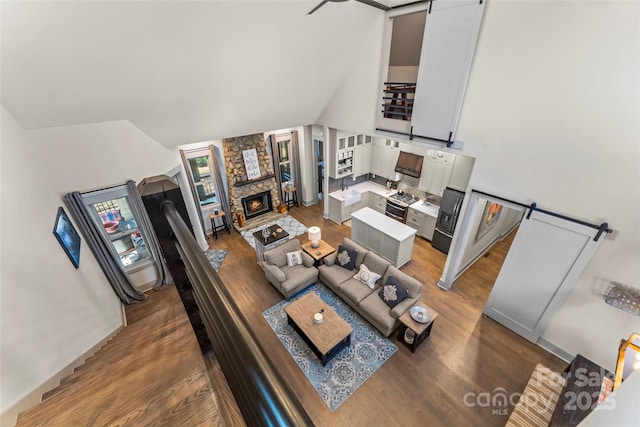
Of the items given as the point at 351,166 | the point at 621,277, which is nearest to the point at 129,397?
the point at 621,277

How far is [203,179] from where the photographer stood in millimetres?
6527

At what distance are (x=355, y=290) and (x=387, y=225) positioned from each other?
1783 millimetres

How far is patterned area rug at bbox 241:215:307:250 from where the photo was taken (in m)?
6.84

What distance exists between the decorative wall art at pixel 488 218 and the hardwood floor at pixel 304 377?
32.9 inches

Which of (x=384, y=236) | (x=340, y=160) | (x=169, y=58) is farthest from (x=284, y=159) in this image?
(x=169, y=58)

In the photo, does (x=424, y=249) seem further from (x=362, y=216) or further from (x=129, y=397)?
(x=129, y=397)

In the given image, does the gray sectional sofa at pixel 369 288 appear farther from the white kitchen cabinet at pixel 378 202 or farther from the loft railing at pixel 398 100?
the loft railing at pixel 398 100

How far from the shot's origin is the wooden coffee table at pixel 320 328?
3699 millimetres

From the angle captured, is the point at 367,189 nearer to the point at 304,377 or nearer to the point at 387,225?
the point at 387,225

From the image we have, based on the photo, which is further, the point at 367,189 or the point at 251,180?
the point at 367,189

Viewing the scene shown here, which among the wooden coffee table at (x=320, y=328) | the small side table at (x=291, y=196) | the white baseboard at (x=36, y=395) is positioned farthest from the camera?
the small side table at (x=291, y=196)

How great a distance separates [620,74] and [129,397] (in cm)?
488

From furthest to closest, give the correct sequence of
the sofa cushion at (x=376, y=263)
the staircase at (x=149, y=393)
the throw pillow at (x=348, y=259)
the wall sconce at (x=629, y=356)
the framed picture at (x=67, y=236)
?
the throw pillow at (x=348, y=259)
the sofa cushion at (x=376, y=263)
the framed picture at (x=67, y=236)
the wall sconce at (x=629, y=356)
the staircase at (x=149, y=393)

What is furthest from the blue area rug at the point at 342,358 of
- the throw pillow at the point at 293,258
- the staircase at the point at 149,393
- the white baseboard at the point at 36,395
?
the white baseboard at the point at 36,395
